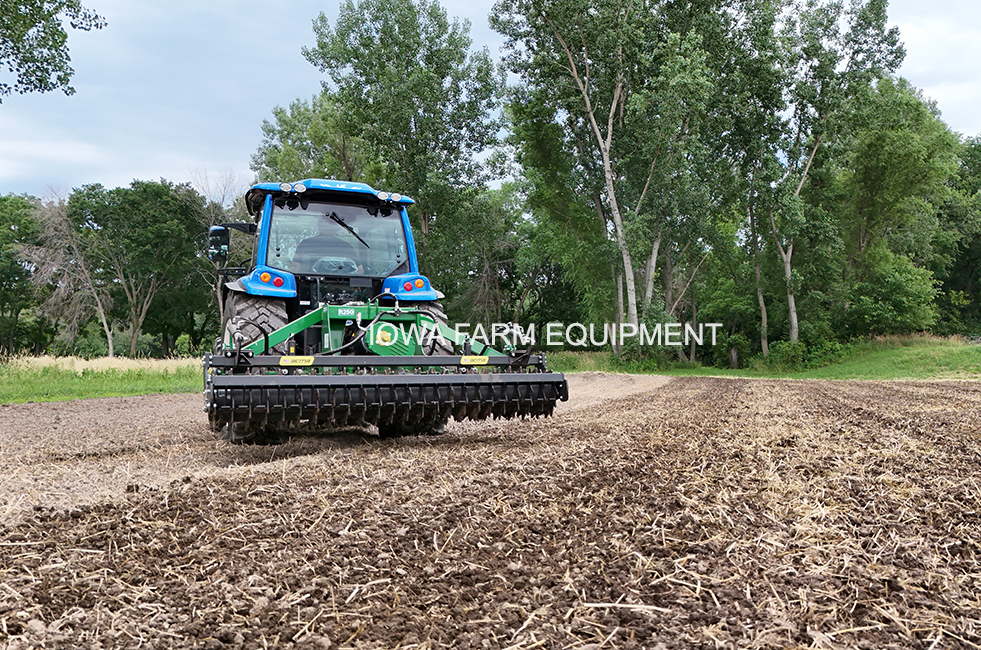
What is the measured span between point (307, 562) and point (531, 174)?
27786 millimetres

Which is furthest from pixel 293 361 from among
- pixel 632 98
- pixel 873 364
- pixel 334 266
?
pixel 873 364

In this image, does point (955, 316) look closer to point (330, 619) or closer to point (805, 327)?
point (805, 327)

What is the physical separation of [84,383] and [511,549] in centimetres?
1650

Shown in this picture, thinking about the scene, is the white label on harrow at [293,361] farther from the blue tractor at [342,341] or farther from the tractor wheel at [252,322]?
the tractor wheel at [252,322]

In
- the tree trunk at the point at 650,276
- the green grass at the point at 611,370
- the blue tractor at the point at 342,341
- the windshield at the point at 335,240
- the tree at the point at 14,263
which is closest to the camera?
the blue tractor at the point at 342,341

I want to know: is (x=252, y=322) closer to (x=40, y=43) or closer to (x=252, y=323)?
(x=252, y=323)

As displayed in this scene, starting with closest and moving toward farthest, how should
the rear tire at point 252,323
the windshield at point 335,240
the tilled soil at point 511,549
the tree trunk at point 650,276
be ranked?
the tilled soil at point 511,549
the rear tire at point 252,323
the windshield at point 335,240
the tree trunk at point 650,276

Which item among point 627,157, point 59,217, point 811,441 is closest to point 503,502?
point 811,441

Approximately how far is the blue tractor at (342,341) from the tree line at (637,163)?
18.4 m

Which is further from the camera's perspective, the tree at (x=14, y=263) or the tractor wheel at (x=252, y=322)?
the tree at (x=14, y=263)

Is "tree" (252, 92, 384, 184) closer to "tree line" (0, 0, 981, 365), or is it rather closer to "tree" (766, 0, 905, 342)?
"tree line" (0, 0, 981, 365)

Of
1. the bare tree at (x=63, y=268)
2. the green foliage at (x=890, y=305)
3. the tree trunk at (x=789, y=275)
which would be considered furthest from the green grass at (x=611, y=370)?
the bare tree at (x=63, y=268)

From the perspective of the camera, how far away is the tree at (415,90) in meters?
26.1

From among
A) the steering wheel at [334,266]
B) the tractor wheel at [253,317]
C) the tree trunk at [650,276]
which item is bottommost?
the tractor wheel at [253,317]
